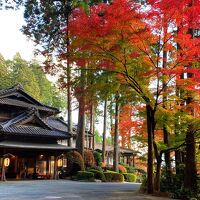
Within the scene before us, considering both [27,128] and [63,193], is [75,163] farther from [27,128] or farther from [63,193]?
[63,193]

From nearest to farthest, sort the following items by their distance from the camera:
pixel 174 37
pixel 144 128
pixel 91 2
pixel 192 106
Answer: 1. pixel 174 37
2. pixel 192 106
3. pixel 144 128
4. pixel 91 2

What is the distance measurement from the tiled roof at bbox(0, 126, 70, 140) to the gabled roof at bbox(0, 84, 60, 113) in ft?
10.7

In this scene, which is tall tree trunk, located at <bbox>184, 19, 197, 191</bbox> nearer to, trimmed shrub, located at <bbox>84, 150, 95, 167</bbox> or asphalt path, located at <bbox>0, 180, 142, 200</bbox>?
asphalt path, located at <bbox>0, 180, 142, 200</bbox>

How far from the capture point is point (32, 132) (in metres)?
29.0

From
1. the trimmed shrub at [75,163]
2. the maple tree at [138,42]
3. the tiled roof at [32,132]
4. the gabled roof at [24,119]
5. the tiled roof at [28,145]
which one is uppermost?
the maple tree at [138,42]

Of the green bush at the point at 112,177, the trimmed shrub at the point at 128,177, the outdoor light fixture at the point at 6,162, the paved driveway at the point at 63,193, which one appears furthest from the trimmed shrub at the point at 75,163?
the paved driveway at the point at 63,193

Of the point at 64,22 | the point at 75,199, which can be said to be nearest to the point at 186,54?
the point at 75,199

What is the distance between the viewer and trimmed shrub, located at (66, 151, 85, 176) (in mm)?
30081

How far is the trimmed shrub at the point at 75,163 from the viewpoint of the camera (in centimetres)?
3008

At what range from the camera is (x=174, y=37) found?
14.3m

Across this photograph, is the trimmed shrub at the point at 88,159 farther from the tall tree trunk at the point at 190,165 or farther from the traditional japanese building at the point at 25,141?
the tall tree trunk at the point at 190,165

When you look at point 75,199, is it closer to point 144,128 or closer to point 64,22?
point 144,128

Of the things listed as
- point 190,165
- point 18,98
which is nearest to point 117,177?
point 18,98

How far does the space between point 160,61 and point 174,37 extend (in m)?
1.24
